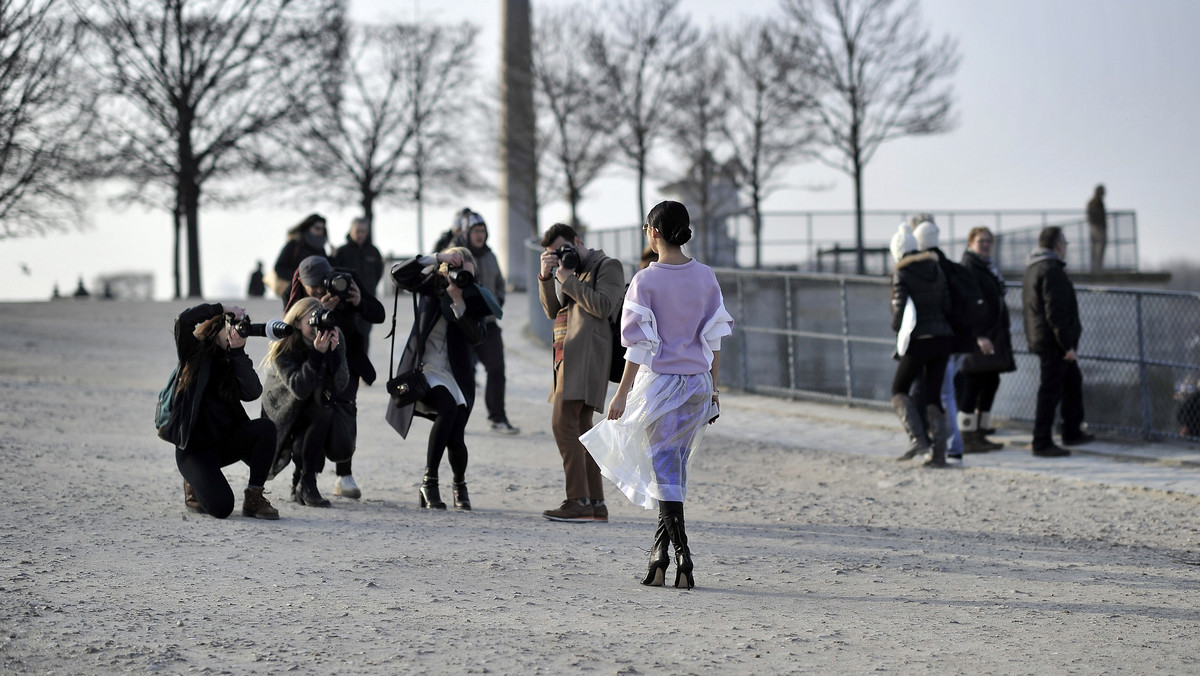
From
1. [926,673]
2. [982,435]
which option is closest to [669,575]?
[926,673]

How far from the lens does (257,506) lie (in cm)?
707

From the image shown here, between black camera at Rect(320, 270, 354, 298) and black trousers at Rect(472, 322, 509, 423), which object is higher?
black camera at Rect(320, 270, 354, 298)

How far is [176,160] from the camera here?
31.7 meters

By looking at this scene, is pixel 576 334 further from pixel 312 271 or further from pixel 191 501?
pixel 191 501

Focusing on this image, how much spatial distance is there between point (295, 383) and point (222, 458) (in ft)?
1.92

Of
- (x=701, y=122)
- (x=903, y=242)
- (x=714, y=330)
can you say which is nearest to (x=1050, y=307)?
(x=903, y=242)

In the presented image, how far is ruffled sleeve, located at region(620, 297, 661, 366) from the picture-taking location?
5523mm

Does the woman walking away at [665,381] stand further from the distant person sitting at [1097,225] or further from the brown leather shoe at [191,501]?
the distant person sitting at [1097,225]

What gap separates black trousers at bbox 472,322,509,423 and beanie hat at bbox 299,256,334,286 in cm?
265

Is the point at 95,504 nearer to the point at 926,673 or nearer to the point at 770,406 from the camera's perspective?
the point at 926,673

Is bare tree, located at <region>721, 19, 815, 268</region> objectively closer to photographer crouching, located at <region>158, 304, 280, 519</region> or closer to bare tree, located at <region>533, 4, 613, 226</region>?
bare tree, located at <region>533, 4, 613, 226</region>

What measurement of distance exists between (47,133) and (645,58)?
2185 cm

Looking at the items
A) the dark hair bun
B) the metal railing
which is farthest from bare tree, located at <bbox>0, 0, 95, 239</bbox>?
the metal railing

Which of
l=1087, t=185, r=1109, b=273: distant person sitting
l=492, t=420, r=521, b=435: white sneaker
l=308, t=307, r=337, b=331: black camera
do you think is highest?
l=1087, t=185, r=1109, b=273: distant person sitting
